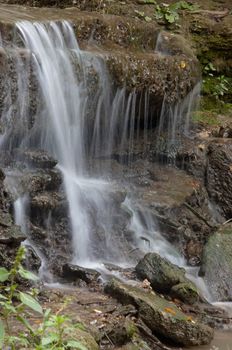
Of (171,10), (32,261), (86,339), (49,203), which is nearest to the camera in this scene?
(86,339)

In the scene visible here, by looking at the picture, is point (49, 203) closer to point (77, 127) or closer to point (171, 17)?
point (77, 127)

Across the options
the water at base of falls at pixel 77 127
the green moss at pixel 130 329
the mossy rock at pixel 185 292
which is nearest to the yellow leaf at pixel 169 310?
the green moss at pixel 130 329

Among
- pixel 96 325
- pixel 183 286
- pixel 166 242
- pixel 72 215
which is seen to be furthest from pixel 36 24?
pixel 96 325

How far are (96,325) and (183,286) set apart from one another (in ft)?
4.88

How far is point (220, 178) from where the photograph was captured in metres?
8.54

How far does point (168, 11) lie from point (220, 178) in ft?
12.9

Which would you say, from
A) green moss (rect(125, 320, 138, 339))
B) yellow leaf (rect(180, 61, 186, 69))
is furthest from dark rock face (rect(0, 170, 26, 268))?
yellow leaf (rect(180, 61, 186, 69))

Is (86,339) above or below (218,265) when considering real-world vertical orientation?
above

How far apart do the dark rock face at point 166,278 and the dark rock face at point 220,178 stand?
2.78m

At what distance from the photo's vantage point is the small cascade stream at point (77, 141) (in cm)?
645

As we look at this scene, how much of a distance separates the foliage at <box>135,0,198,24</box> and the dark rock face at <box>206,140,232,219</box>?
3.14 m

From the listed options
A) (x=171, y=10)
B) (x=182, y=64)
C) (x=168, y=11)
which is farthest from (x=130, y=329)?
(x=171, y=10)

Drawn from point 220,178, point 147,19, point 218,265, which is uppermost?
point 147,19

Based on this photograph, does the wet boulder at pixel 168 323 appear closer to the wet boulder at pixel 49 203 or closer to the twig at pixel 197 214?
the wet boulder at pixel 49 203
